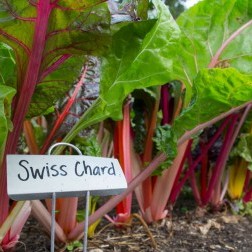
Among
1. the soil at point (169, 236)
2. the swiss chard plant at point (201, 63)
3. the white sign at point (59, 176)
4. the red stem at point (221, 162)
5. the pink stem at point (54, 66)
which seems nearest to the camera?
the white sign at point (59, 176)

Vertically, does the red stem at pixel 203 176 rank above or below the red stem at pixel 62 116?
below

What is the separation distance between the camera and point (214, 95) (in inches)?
39.8

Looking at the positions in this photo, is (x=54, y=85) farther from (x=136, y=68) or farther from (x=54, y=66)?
(x=136, y=68)

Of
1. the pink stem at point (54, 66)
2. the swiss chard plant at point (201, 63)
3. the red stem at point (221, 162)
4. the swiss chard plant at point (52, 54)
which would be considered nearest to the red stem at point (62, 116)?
the swiss chard plant at point (52, 54)

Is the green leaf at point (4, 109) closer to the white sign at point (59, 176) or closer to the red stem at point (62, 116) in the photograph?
the white sign at point (59, 176)

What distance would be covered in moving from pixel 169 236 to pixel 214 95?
53 centimetres

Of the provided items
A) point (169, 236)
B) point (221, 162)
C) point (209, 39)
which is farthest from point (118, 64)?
point (221, 162)

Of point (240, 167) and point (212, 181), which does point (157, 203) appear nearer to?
point (212, 181)

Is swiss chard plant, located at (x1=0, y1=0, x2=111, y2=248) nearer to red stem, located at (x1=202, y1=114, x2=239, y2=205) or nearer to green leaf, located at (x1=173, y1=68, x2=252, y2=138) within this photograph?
green leaf, located at (x1=173, y1=68, x2=252, y2=138)

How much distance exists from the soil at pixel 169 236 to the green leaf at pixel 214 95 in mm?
369

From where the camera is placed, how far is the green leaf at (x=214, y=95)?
38.0 inches

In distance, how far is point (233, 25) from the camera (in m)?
1.22

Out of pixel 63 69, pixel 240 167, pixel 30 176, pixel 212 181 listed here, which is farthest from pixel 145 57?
pixel 240 167

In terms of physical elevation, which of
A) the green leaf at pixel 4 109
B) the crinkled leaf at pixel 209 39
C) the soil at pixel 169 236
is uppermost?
the crinkled leaf at pixel 209 39
